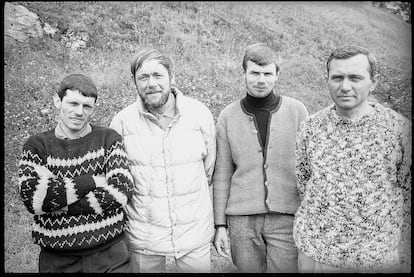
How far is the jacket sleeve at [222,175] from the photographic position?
396 cm

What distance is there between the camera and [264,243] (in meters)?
3.87

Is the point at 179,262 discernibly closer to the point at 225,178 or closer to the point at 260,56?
the point at 225,178

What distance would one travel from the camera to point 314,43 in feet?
44.2

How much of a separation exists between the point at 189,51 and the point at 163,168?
8.33 m

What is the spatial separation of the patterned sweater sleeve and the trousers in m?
1.06

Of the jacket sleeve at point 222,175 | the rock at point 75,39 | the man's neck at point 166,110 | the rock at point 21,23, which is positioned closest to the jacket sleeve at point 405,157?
the jacket sleeve at point 222,175

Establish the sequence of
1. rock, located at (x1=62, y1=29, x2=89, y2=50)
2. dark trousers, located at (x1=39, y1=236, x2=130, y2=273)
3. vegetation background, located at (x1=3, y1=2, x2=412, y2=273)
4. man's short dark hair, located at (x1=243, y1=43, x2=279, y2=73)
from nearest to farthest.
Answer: dark trousers, located at (x1=39, y1=236, x2=130, y2=273) < man's short dark hair, located at (x1=243, y1=43, x2=279, y2=73) < vegetation background, located at (x1=3, y1=2, x2=412, y2=273) < rock, located at (x1=62, y1=29, x2=89, y2=50)

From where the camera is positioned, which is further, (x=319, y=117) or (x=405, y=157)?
(x=319, y=117)

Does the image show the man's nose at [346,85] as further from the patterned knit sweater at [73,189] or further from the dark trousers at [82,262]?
the dark trousers at [82,262]

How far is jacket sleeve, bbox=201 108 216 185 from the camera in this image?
385 cm

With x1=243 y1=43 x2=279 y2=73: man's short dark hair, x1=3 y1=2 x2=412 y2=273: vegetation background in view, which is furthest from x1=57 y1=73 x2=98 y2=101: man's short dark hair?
x1=3 y1=2 x2=412 y2=273: vegetation background

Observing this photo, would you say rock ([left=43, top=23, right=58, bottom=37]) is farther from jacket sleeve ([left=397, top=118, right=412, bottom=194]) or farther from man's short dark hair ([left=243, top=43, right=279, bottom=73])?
jacket sleeve ([left=397, top=118, right=412, bottom=194])

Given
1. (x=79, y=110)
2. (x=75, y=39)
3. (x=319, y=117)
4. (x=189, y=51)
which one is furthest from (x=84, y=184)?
(x=189, y=51)

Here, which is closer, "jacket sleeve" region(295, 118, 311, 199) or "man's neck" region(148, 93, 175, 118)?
"jacket sleeve" region(295, 118, 311, 199)
